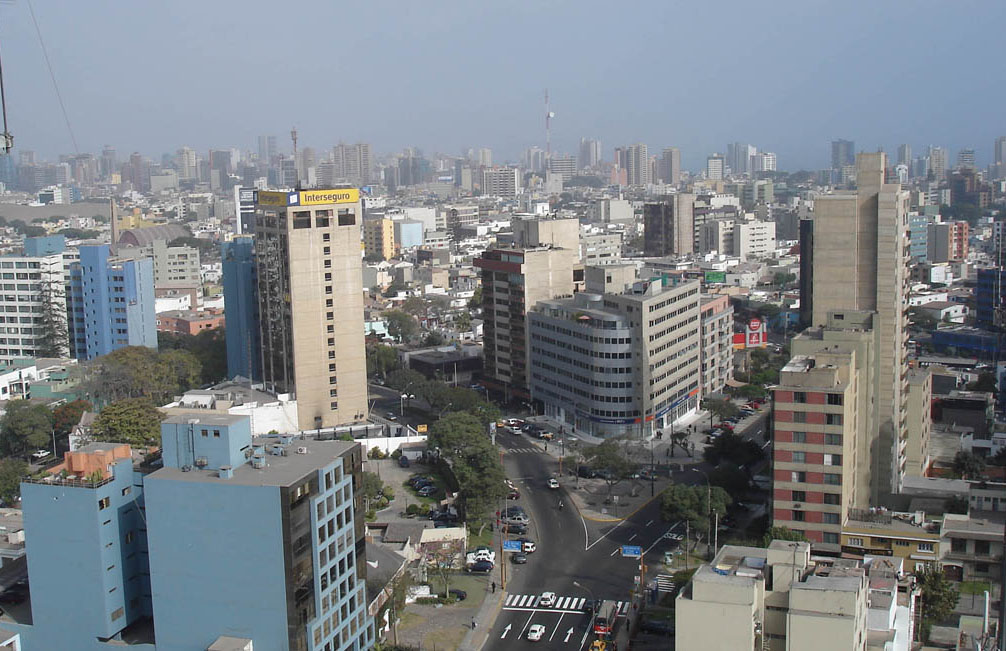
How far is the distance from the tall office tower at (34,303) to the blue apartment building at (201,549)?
17624 mm

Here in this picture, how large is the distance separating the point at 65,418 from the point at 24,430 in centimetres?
77

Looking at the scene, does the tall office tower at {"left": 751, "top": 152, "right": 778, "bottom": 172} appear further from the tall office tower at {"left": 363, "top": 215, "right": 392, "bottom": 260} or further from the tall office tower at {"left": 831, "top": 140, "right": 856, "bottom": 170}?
the tall office tower at {"left": 363, "top": 215, "right": 392, "bottom": 260}

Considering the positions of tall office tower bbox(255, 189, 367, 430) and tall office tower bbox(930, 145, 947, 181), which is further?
tall office tower bbox(930, 145, 947, 181)

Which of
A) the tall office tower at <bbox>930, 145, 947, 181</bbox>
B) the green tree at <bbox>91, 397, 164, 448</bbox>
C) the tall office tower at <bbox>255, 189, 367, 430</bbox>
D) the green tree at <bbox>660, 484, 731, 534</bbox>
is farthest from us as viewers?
the tall office tower at <bbox>930, 145, 947, 181</bbox>

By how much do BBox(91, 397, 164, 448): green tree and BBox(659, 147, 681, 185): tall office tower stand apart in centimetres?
8524

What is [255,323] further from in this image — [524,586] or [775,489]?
[775,489]

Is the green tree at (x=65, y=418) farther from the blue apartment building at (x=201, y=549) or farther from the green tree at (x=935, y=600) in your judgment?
the green tree at (x=935, y=600)

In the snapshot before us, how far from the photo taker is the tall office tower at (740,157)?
116 metres

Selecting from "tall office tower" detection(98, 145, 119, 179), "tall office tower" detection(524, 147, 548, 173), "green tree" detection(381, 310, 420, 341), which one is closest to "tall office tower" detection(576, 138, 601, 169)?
"tall office tower" detection(524, 147, 548, 173)

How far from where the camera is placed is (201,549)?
1092cm

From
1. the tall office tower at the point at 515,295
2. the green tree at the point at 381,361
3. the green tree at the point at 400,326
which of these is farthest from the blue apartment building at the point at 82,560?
the green tree at the point at 400,326

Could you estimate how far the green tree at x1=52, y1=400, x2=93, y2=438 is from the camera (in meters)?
22.2

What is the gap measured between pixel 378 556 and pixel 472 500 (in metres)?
2.37

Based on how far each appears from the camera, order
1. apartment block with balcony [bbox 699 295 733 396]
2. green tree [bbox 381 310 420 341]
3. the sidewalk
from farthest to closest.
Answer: green tree [bbox 381 310 420 341]
apartment block with balcony [bbox 699 295 733 396]
the sidewalk
